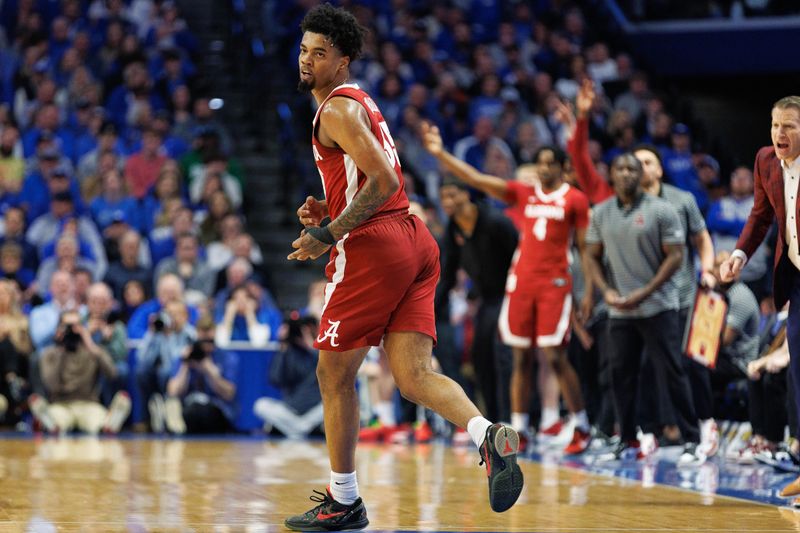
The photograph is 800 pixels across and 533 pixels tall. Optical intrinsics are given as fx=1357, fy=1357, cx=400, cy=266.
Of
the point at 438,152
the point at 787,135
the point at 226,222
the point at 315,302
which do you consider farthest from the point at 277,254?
the point at 787,135

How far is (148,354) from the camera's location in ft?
37.4

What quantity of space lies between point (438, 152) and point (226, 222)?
16.1ft

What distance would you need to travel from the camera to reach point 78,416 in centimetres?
1133

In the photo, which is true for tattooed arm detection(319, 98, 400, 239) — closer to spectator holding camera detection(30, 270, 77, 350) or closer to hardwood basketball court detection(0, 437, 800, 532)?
hardwood basketball court detection(0, 437, 800, 532)

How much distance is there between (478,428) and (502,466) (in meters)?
0.18

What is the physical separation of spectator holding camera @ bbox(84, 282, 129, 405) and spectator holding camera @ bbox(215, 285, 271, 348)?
2.78 feet

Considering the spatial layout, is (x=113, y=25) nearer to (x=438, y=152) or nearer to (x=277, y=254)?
(x=277, y=254)

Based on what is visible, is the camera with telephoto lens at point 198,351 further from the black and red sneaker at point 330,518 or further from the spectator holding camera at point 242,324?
the black and red sneaker at point 330,518

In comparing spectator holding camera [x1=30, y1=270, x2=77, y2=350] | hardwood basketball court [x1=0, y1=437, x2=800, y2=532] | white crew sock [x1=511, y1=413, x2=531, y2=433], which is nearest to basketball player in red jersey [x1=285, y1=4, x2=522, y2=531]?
hardwood basketball court [x1=0, y1=437, x2=800, y2=532]

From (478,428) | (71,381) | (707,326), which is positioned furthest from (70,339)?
(478,428)

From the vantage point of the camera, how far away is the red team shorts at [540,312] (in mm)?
9070

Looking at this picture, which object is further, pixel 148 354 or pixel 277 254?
pixel 277 254

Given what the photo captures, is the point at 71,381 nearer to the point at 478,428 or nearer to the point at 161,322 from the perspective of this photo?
the point at 161,322

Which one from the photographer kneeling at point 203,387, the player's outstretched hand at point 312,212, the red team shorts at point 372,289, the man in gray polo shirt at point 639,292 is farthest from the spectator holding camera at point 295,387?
the red team shorts at point 372,289
